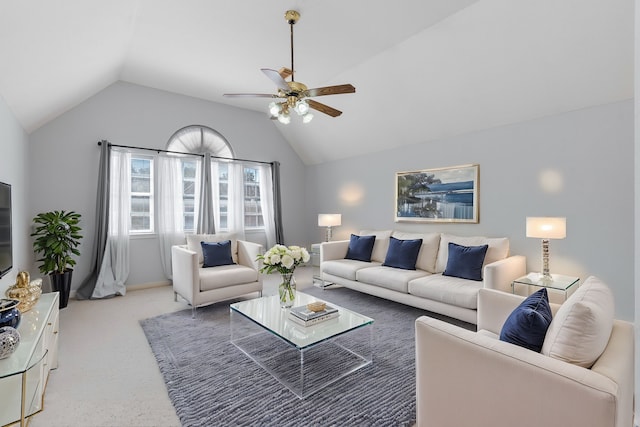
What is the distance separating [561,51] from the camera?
280 cm

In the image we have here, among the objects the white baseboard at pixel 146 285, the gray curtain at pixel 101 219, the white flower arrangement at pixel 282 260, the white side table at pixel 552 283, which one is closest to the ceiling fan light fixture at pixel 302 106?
the white flower arrangement at pixel 282 260

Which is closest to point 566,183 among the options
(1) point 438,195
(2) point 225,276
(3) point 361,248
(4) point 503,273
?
(4) point 503,273

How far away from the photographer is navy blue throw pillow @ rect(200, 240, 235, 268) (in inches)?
161

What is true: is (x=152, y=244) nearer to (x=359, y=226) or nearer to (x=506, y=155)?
(x=359, y=226)

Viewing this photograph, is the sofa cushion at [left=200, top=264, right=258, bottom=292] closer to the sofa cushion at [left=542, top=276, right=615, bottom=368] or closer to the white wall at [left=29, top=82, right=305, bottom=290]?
the white wall at [left=29, top=82, right=305, bottom=290]

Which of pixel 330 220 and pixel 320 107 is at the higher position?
pixel 320 107

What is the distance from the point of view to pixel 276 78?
8.25ft

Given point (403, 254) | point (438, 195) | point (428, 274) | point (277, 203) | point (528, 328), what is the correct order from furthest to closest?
point (277, 203) → point (438, 195) → point (403, 254) → point (428, 274) → point (528, 328)

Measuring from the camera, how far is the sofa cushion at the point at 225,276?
3595mm

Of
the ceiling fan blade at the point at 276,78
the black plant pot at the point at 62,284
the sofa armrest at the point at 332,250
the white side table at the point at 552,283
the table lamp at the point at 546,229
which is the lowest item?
the black plant pot at the point at 62,284

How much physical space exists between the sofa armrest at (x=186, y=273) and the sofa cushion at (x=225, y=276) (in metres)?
0.11

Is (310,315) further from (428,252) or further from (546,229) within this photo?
(546,229)

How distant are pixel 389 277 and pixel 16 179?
4135 millimetres

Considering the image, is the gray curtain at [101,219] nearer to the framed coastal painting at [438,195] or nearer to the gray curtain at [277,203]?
the gray curtain at [277,203]
